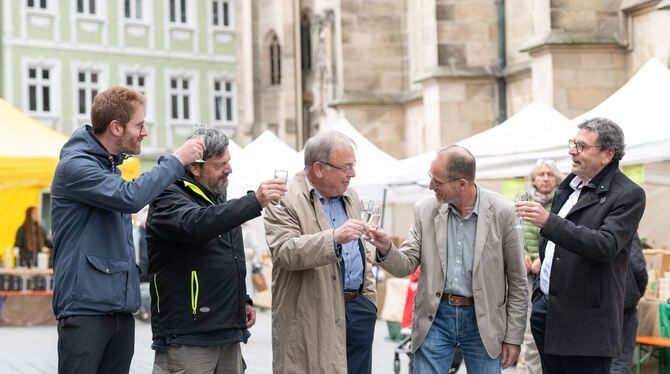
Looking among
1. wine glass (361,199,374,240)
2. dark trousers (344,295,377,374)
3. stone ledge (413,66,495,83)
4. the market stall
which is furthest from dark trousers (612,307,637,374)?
stone ledge (413,66,495,83)

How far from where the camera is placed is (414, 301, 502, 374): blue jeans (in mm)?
4812

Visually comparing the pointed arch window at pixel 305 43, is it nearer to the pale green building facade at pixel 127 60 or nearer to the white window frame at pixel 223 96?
the pale green building facade at pixel 127 60

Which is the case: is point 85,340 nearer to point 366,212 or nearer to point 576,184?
point 366,212

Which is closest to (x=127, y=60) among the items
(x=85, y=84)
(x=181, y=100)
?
(x=85, y=84)

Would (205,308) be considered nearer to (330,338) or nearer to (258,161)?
(330,338)

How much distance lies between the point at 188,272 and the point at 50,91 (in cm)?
3329

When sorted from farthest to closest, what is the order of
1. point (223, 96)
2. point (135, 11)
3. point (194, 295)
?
point (223, 96) < point (135, 11) < point (194, 295)

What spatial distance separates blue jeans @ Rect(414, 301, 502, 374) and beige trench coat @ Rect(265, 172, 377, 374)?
0.45 metres

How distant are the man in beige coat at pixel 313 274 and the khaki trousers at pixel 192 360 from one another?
0.24m

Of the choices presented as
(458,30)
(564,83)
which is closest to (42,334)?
(564,83)

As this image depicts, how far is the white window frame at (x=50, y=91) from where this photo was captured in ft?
117

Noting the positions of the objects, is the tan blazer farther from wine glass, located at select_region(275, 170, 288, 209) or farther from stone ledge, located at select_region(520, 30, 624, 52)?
stone ledge, located at select_region(520, 30, 624, 52)

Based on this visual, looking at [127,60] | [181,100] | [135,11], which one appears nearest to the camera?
[127,60]

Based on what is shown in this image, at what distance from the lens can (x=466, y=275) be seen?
483 cm
